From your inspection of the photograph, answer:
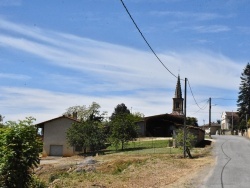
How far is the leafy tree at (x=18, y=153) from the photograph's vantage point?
17344 millimetres

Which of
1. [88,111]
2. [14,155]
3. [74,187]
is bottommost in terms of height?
[74,187]

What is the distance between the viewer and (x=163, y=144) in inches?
2130

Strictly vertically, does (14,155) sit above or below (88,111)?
below

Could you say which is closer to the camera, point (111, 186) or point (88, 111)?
point (111, 186)

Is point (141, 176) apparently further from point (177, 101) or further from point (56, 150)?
point (177, 101)

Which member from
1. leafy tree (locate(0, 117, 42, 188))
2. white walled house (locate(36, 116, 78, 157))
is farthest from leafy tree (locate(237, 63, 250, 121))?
leafy tree (locate(0, 117, 42, 188))

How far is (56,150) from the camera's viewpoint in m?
61.0

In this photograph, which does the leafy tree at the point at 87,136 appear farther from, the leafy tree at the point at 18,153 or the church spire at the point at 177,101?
the church spire at the point at 177,101

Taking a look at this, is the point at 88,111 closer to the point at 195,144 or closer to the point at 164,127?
the point at 164,127

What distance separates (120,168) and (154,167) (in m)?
2.70

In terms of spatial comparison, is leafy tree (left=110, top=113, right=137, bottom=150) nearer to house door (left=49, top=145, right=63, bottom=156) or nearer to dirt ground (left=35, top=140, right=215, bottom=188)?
house door (left=49, top=145, right=63, bottom=156)

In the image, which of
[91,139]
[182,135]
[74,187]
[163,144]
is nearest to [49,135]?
[91,139]

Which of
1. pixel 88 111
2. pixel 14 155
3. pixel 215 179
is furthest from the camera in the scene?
pixel 88 111

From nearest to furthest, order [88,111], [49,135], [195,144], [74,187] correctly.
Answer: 1. [74,187]
2. [195,144]
3. [49,135]
4. [88,111]
